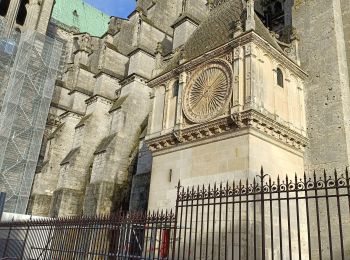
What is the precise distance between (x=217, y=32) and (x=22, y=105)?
14973 millimetres

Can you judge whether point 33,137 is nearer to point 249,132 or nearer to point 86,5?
point 249,132

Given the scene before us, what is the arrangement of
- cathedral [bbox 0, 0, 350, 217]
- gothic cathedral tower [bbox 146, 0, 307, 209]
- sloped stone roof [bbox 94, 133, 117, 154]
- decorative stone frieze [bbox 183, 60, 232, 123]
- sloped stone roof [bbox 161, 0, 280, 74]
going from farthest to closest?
1. sloped stone roof [bbox 94, 133, 117, 154]
2. sloped stone roof [bbox 161, 0, 280, 74]
3. decorative stone frieze [bbox 183, 60, 232, 123]
4. cathedral [bbox 0, 0, 350, 217]
5. gothic cathedral tower [bbox 146, 0, 307, 209]

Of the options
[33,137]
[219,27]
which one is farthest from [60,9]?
[219,27]

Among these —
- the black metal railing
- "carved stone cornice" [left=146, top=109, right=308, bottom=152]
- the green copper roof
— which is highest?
the green copper roof

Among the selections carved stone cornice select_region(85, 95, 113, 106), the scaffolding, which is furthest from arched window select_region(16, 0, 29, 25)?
carved stone cornice select_region(85, 95, 113, 106)

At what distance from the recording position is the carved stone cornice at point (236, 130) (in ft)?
34.0

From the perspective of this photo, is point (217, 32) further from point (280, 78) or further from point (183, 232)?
point (183, 232)

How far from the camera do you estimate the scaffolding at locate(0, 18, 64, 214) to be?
2095cm

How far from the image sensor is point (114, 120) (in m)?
19.5

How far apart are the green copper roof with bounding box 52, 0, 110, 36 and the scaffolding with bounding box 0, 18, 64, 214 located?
13.8 metres

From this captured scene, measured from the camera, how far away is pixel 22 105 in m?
22.3

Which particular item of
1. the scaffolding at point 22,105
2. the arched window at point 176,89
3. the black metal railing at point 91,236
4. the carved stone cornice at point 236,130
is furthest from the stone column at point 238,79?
the scaffolding at point 22,105

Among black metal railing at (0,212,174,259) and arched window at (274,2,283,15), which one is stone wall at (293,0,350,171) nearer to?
arched window at (274,2,283,15)

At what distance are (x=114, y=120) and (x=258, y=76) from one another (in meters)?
10.5
